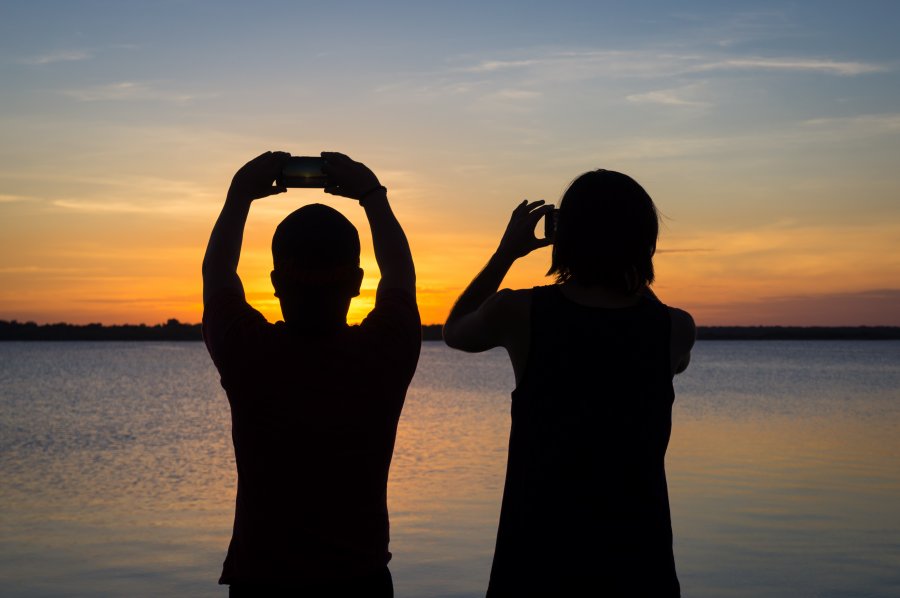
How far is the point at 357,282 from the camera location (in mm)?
2498

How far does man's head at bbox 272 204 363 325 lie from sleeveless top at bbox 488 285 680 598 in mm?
611

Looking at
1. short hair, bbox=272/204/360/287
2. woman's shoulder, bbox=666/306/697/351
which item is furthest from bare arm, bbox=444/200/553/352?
short hair, bbox=272/204/360/287

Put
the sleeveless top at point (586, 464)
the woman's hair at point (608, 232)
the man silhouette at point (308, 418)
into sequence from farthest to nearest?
1. the woman's hair at point (608, 232)
2. the sleeveless top at point (586, 464)
3. the man silhouette at point (308, 418)

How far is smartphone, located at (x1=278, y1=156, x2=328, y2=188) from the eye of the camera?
8.42ft

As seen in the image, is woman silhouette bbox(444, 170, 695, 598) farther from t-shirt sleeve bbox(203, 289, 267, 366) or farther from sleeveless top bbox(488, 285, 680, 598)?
t-shirt sleeve bbox(203, 289, 267, 366)

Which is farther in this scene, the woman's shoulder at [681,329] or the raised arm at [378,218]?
the woman's shoulder at [681,329]

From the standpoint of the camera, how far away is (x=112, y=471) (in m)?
18.6

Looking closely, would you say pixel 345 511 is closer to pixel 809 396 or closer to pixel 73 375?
pixel 809 396

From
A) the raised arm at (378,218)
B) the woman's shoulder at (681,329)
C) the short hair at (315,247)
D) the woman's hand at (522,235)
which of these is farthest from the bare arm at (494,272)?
the short hair at (315,247)

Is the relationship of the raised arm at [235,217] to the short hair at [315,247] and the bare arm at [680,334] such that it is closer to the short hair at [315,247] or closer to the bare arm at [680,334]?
the short hair at [315,247]

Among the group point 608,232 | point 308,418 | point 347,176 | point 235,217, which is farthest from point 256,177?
point 608,232

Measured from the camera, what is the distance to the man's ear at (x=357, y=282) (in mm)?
2484

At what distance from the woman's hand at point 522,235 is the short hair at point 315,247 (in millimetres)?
640

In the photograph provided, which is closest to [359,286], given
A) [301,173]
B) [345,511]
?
[301,173]
